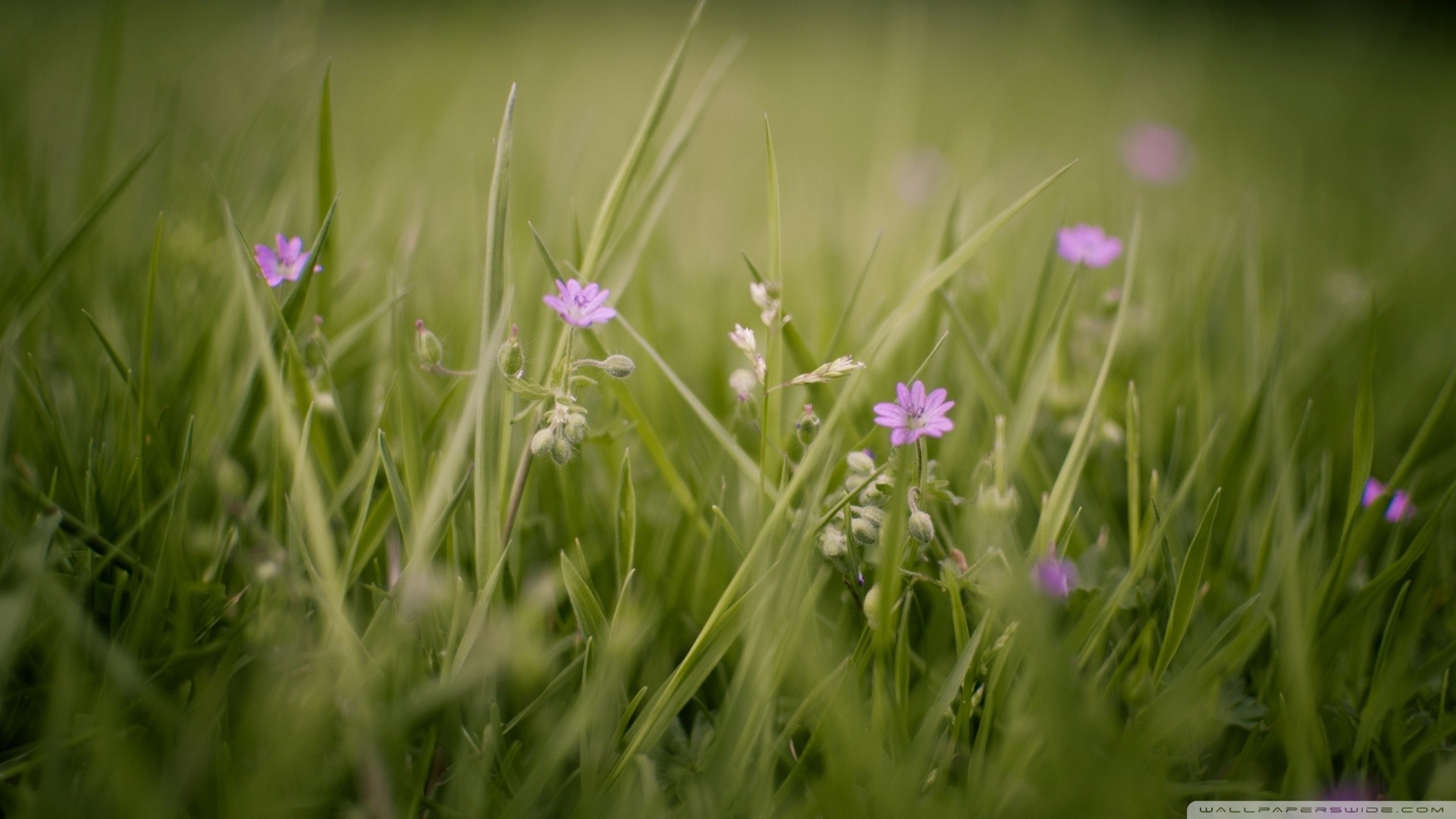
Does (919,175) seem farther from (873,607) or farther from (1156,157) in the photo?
(873,607)

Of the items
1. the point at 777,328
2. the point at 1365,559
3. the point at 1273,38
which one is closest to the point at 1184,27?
the point at 1273,38

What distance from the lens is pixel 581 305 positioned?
0.71m

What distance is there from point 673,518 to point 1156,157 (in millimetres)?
2272

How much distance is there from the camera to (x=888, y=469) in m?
0.74

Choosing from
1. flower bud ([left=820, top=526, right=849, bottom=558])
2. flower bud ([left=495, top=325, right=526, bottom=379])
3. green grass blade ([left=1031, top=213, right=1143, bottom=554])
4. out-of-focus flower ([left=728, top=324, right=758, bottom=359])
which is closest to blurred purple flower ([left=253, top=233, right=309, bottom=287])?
flower bud ([left=495, top=325, right=526, bottom=379])

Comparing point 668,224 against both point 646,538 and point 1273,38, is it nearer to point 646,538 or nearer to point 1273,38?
point 646,538

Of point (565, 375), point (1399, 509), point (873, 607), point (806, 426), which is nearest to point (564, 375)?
point (565, 375)

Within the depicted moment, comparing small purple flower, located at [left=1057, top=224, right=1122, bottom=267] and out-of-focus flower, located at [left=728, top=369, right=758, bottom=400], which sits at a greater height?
small purple flower, located at [left=1057, top=224, right=1122, bottom=267]

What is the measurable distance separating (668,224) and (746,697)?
136cm

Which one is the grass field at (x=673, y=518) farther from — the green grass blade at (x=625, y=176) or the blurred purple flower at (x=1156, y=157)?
the blurred purple flower at (x=1156, y=157)

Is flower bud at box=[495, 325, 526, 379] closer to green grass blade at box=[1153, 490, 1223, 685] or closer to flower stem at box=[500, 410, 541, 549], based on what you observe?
flower stem at box=[500, 410, 541, 549]

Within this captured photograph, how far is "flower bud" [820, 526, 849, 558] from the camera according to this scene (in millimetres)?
708

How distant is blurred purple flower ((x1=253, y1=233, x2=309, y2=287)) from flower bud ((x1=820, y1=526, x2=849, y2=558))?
1.97 feet

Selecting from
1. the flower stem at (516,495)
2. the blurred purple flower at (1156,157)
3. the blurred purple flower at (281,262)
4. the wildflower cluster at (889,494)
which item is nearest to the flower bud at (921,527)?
the wildflower cluster at (889,494)
